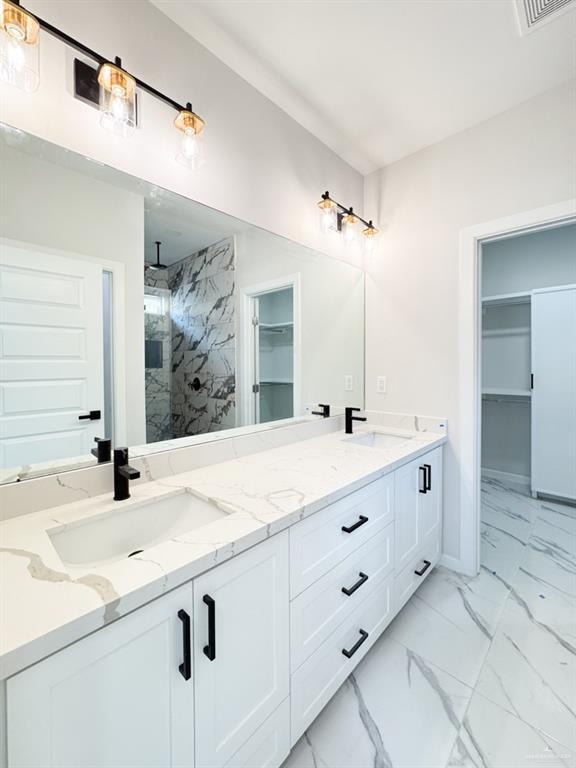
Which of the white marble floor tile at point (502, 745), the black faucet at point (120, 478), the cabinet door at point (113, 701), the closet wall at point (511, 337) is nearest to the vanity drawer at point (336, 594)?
the cabinet door at point (113, 701)

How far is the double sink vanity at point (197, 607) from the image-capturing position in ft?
1.97

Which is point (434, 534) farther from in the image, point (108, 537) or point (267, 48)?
point (267, 48)

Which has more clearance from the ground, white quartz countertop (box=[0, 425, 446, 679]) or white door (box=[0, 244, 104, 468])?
white door (box=[0, 244, 104, 468])

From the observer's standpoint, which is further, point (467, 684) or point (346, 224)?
point (346, 224)

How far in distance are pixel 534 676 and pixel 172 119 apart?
8.64 feet

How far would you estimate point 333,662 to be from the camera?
119 cm

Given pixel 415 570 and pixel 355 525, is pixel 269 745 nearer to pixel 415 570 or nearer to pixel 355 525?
pixel 355 525

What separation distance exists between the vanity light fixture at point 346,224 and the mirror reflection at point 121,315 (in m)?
0.28

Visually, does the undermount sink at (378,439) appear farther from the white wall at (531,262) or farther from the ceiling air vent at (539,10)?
the white wall at (531,262)

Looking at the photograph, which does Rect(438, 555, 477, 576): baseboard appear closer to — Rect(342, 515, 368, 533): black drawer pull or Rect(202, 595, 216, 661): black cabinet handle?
Rect(342, 515, 368, 533): black drawer pull

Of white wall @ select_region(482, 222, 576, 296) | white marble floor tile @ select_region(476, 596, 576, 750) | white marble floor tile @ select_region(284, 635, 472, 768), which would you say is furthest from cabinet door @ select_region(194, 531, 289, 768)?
white wall @ select_region(482, 222, 576, 296)

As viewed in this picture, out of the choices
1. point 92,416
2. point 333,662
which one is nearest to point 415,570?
point 333,662

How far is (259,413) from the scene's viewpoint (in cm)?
180

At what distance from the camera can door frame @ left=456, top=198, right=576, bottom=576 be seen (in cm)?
196
